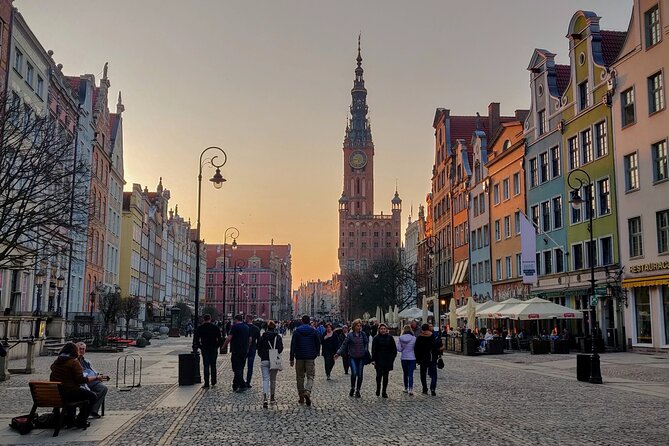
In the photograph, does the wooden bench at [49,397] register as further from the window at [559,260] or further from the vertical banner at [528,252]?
the window at [559,260]

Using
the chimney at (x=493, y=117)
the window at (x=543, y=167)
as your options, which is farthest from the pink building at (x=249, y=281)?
the window at (x=543, y=167)

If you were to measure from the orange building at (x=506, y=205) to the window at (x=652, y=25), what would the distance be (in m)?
14.7

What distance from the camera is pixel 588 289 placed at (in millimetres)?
37875

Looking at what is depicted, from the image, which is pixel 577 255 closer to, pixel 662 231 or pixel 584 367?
pixel 662 231

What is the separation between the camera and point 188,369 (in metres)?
19.3

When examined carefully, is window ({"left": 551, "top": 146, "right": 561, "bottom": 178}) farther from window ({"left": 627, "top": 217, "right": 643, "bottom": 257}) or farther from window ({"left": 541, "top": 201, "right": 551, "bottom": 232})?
window ({"left": 627, "top": 217, "right": 643, "bottom": 257})

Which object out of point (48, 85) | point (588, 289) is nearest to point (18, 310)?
point (48, 85)

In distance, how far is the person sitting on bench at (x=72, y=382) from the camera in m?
11.8

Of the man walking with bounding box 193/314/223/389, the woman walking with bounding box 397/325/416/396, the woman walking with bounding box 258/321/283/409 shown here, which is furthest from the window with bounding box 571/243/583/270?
the woman walking with bounding box 258/321/283/409

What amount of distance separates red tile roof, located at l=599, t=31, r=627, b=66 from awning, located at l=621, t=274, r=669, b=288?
11820mm

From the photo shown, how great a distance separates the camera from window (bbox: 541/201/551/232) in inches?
1737

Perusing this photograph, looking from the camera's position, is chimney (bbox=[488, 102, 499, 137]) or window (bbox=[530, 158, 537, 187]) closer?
window (bbox=[530, 158, 537, 187])

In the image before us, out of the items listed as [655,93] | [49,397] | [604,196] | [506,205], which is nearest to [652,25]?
[655,93]

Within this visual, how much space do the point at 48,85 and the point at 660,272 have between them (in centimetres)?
3366
